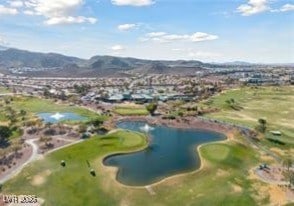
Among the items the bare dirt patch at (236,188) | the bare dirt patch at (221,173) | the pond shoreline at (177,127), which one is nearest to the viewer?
the bare dirt patch at (236,188)

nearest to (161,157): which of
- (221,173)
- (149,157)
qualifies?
(149,157)

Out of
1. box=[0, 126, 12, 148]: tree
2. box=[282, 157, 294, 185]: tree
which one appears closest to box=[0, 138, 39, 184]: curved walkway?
box=[0, 126, 12, 148]: tree

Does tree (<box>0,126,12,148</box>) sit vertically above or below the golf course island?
above

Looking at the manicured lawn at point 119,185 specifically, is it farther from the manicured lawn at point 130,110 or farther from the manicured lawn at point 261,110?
the manicured lawn at point 130,110

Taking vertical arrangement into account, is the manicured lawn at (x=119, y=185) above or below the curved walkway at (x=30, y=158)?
below

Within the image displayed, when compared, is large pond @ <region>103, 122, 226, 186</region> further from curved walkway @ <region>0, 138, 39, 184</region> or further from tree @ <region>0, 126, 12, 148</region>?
tree @ <region>0, 126, 12, 148</region>

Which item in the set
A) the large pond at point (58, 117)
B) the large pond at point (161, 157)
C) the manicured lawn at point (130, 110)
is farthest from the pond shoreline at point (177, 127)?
the large pond at point (58, 117)

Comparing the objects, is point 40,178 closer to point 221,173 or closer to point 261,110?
point 221,173
